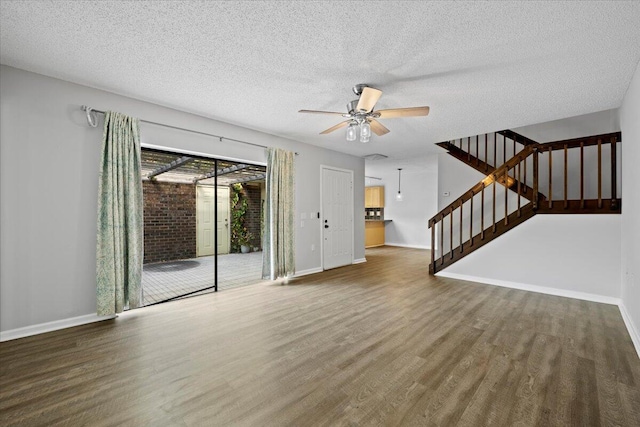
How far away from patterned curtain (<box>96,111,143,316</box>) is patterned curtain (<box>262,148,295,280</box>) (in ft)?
6.46

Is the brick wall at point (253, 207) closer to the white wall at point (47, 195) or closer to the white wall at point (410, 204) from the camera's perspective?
the white wall at point (47, 195)

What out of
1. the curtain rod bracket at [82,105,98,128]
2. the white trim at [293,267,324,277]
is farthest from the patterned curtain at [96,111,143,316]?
the white trim at [293,267,324,277]

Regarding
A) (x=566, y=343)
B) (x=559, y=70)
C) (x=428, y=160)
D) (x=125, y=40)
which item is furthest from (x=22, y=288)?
(x=428, y=160)

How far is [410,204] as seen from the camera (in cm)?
1040

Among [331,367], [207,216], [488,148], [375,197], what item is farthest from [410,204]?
[331,367]

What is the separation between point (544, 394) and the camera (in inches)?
74.8

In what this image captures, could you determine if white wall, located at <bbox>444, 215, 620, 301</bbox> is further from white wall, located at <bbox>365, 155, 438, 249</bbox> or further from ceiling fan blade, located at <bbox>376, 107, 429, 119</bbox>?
white wall, located at <bbox>365, 155, 438, 249</bbox>

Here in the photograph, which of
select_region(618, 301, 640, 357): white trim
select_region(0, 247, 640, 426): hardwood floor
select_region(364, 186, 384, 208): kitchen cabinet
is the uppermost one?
select_region(364, 186, 384, 208): kitchen cabinet

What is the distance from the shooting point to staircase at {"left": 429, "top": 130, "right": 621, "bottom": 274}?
4062 mm

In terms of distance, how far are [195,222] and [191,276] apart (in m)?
1.12

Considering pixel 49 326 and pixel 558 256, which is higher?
pixel 558 256

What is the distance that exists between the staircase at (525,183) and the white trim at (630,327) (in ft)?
4.33

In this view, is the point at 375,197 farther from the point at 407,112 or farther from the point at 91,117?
the point at 91,117

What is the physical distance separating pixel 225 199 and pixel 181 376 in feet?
14.9
